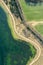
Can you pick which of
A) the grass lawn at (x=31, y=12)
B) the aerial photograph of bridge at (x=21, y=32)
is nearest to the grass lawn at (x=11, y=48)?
the aerial photograph of bridge at (x=21, y=32)

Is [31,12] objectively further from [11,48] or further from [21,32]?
[11,48]

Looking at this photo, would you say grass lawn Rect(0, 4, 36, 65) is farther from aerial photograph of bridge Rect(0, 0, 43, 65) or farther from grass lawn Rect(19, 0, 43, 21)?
grass lawn Rect(19, 0, 43, 21)

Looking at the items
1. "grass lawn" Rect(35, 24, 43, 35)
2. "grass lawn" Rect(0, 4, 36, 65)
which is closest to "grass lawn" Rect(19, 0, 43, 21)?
"grass lawn" Rect(35, 24, 43, 35)

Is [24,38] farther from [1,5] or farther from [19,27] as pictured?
[1,5]

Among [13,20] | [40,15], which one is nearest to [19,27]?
[13,20]

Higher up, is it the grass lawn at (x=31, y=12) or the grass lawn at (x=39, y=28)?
the grass lawn at (x=31, y=12)

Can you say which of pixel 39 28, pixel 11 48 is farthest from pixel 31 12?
pixel 11 48

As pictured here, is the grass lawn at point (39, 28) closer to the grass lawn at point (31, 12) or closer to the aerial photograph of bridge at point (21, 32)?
the aerial photograph of bridge at point (21, 32)

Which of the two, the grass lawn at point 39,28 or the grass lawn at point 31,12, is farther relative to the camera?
the grass lawn at point 31,12
